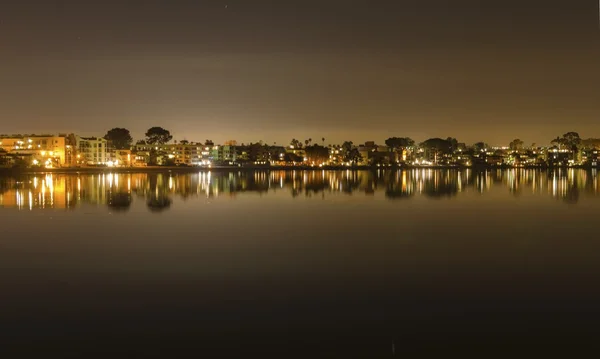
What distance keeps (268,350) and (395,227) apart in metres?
13.6

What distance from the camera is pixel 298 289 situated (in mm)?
10547

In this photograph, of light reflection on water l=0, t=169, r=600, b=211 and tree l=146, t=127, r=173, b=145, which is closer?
light reflection on water l=0, t=169, r=600, b=211

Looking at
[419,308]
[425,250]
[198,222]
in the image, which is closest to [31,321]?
[419,308]

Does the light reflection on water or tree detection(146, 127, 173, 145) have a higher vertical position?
tree detection(146, 127, 173, 145)

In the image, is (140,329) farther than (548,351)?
Yes

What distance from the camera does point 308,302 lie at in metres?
9.58

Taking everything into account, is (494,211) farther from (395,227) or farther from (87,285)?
(87,285)

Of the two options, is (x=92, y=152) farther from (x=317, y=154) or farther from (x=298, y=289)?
(x=298, y=289)

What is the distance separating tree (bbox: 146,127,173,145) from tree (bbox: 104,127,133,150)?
6.01 metres

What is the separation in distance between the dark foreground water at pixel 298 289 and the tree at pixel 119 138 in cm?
13095

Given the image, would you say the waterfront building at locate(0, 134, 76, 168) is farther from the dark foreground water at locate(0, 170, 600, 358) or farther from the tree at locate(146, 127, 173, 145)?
the dark foreground water at locate(0, 170, 600, 358)

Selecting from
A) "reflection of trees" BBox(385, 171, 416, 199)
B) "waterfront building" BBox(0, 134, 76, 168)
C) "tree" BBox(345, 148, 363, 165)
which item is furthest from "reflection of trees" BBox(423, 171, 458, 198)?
"tree" BBox(345, 148, 363, 165)

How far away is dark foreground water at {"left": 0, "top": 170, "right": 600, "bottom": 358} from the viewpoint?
7.61 meters

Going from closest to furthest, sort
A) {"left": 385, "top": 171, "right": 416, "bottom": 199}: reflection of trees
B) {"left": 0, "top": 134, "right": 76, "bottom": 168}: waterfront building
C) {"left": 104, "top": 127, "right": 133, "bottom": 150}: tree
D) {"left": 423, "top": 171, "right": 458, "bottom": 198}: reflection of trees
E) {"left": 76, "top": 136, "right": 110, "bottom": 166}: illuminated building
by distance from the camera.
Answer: {"left": 385, "top": 171, "right": 416, "bottom": 199}: reflection of trees, {"left": 423, "top": 171, "right": 458, "bottom": 198}: reflection of trees, {"left": 0, "top": 134, "right": 76, "bottom": 168}: waterfront building, {"left": 76, "top": 136, "right": 110, "bottom": 166}: illuminated building, {"left": 104, "top": 127, "right": 133, "bottom": 150}: tree
